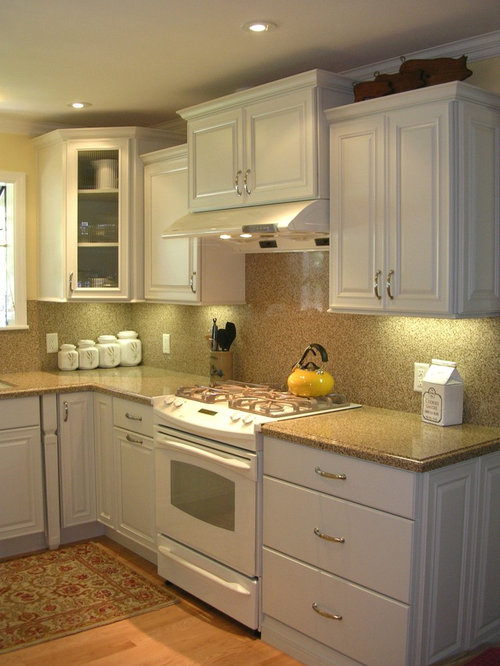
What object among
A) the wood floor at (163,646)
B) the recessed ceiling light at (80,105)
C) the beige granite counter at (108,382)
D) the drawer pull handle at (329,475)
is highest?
the recessed ceiling light at (80,105)

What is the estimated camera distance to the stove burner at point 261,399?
3.10m

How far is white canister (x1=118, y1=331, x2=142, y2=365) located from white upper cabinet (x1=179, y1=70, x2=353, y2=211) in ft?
4.24

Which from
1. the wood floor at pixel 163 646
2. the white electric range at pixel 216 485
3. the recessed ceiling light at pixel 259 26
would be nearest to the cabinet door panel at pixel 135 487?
the white electric range at pixel 216 485

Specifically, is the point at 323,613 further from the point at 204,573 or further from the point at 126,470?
the point at 126,470

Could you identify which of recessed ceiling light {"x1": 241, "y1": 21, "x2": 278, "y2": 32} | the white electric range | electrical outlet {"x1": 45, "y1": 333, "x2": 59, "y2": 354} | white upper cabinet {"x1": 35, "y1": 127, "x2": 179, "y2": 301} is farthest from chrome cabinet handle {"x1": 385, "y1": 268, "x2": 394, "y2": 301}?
electrical outlet {"x1": 45, "y1": 333, "x2": 59, "y2": 354}

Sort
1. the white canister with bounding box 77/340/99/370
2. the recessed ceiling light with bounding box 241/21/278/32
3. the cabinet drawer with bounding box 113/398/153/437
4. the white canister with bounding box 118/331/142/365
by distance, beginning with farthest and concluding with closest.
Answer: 1. the white canister with bounding box 118/331/142/365
2. the white canister with bounding box 77/340/99/370
3. the cabinet drawer with bounding box 113/398/153/437
4. the recessed ceiling light with bounding box 241/21/278/32

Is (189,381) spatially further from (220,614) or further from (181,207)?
(220,614)

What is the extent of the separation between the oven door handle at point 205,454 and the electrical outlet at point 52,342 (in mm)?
1446

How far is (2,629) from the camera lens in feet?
10.2

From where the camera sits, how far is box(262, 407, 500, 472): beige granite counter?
2.39m

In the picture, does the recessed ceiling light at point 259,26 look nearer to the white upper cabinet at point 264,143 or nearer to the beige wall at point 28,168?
the white upper cabinet at point 264,143

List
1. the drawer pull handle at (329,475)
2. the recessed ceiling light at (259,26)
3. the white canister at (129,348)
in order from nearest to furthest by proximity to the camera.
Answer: the drawer pull handle at (329,475) → the recessed ceiling light at (259,26) → the white canister at (129,348)

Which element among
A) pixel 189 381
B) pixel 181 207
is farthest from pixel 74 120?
pixel 189 381

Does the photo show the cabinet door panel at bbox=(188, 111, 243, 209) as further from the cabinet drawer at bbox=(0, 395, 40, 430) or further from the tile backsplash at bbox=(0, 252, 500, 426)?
the cabinet drawer at bbox=(0, 395, 40, 430)
